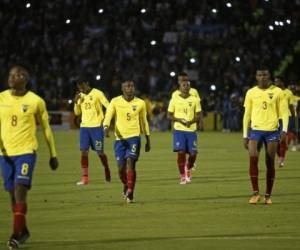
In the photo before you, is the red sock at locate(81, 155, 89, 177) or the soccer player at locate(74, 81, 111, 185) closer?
the red sock at locate(81, 155, 89, 177)

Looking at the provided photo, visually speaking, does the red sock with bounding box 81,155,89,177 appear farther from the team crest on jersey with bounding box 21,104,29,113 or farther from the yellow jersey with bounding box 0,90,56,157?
the team crest on jersey with bounding box 21,104,29,113

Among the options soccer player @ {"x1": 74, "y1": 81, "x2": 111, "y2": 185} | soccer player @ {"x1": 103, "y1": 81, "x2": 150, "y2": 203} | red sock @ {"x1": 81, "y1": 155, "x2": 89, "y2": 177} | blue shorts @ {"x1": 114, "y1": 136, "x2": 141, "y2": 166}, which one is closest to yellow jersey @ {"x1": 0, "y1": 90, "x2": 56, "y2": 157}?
soccer player @ {"x1": 103, "y1": 81, "x2": 150, "y2": 203}

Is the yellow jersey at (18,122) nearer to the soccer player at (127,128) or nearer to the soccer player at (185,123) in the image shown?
the soccer player at (127,128)

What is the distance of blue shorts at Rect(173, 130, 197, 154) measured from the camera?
23156 millimetres

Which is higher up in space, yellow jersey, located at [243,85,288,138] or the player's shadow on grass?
yellow jersey, located at [243,85,288,138]

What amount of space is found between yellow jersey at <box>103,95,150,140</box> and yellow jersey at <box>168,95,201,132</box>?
4171mm

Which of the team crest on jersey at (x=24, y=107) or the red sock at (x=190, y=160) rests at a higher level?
the team crest on jersey at (x=24, y=107)

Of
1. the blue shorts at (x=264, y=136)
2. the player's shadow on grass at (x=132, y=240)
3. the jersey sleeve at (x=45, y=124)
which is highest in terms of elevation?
the jersey sleeve at (x=45, y=124)

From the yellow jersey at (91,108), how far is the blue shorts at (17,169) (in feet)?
33.7

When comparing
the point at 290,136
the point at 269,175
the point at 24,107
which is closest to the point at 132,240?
the point at 24,107

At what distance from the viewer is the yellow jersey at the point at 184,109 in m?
23.2

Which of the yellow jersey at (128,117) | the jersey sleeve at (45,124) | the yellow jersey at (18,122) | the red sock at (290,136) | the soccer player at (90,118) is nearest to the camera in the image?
the yellow jersey at (18,122)

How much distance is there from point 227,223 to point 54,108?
122 ft

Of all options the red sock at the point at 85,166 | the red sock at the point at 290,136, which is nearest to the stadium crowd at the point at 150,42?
the red sock at the point at 290,136
